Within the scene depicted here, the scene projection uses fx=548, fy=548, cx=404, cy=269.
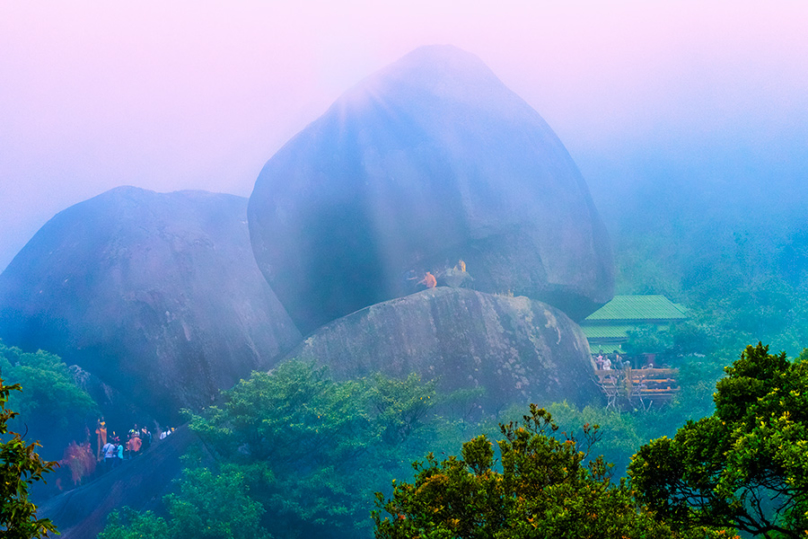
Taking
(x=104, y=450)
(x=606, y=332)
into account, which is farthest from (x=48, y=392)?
(x=606, y=332)

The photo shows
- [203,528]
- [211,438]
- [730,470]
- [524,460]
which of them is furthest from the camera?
[211,438]

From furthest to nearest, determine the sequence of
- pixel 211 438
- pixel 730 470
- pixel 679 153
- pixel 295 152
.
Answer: pixel 679 153, pixel 295 152, pixel 211 438, pixel 730 470

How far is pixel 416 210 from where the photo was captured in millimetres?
23500

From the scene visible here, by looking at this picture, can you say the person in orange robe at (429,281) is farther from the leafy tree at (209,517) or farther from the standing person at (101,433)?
the standing person at (101,433)

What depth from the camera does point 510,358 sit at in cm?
2066

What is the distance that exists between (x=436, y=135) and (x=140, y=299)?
46.2 ft

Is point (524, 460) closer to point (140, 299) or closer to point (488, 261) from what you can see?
point (488, 261)

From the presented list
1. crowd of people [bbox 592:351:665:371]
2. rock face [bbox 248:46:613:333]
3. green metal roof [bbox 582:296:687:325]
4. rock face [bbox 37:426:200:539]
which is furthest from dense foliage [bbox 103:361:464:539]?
green metal roof [bbox 582:296:687:325]

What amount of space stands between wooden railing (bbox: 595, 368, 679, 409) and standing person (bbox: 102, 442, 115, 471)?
1814 cm

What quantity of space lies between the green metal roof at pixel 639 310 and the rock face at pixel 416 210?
355 cm

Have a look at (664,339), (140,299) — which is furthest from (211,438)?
(664,339)

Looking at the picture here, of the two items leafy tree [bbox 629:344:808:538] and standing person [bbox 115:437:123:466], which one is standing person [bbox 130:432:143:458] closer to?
standing person [bbox 115:437:123:466]

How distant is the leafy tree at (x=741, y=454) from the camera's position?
3867 mm

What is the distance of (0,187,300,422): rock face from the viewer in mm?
20984
